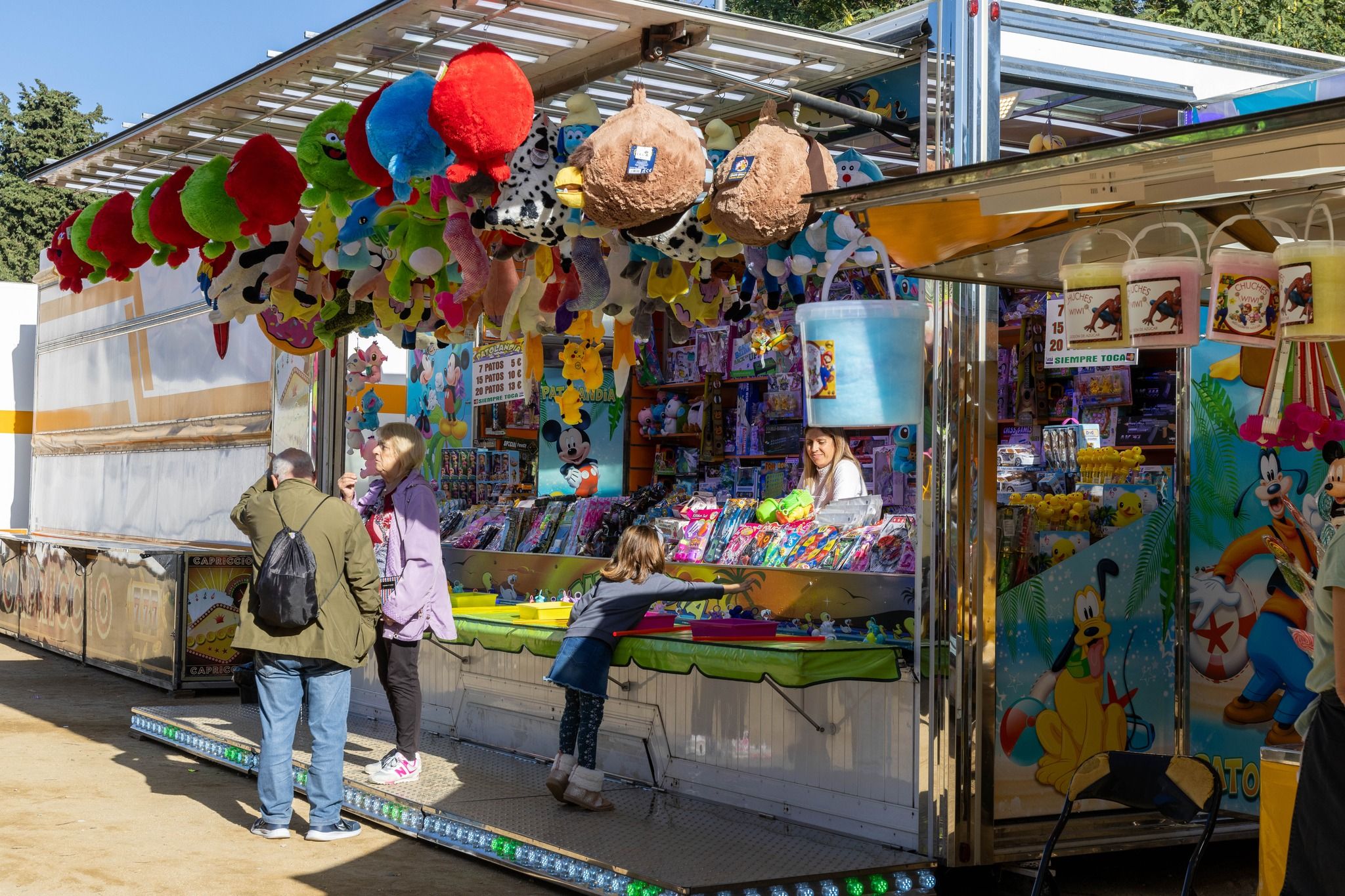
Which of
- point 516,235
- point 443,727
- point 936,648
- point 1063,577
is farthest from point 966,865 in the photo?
point 443,727

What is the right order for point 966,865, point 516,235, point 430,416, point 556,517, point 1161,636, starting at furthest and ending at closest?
point 430,416 → point 556,517 → point 1161,636 → point 516,235 → point 966,865

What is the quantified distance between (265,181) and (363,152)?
864 millimetres

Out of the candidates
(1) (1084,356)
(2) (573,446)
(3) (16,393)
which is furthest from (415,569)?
(3) (16,393)

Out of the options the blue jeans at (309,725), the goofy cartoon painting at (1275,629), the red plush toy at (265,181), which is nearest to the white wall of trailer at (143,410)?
the red plush toy at (265,181)

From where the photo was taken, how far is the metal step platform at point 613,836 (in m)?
4.91

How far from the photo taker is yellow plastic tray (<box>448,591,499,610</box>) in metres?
8.05

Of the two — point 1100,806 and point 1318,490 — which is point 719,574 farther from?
point 1318,490

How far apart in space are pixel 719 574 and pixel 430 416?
4150 mm

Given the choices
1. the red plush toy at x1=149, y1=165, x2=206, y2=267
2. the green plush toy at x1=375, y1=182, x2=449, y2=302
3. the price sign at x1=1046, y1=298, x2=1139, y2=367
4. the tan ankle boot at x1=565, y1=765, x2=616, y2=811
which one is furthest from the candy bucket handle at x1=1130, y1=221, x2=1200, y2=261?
the red plush toy at x1=149, y1=165, x2=206, y2=267

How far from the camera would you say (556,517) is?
8414 mm

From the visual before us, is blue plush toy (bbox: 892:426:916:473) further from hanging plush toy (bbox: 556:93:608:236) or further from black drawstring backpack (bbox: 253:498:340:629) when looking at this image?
black drawstring backpack (bbox: 253:498:340:629)

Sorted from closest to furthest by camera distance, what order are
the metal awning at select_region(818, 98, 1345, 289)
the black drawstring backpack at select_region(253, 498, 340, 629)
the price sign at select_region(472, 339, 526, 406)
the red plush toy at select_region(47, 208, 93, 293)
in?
the metal awning at select_region(818, 98, 1345, 289)
the black drawstring backpack at select_region(253, 498, 340, 629)
the red plush toy at select_region(47, 208, 93, 293)
the price sign at select_region(472, 339, 526, 406)

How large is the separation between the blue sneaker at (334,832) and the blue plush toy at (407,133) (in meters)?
2.78

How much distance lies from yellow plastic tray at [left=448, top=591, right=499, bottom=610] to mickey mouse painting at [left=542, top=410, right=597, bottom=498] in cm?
143
